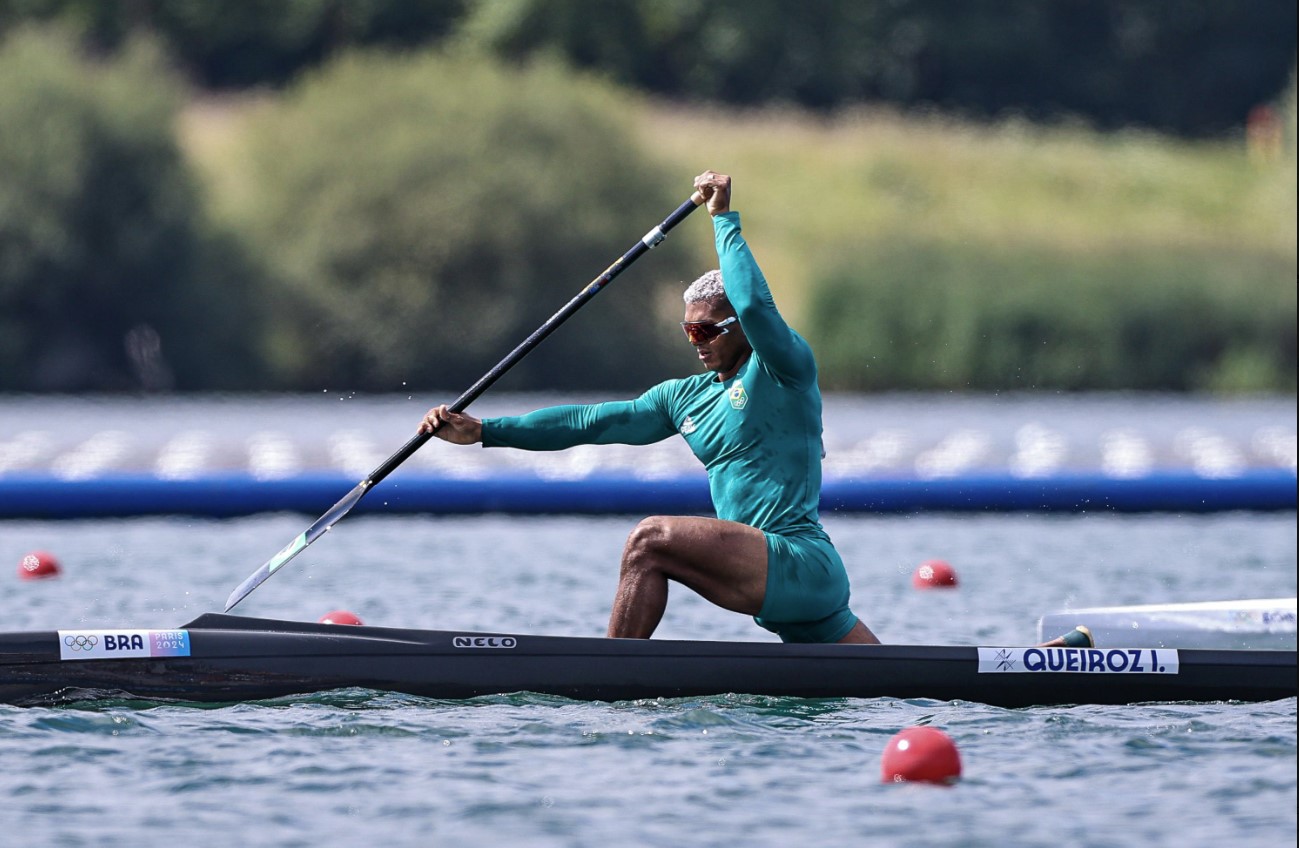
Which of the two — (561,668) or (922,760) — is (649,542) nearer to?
(561,668)

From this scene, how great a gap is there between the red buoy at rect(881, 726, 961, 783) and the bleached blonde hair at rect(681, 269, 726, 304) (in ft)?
5.23

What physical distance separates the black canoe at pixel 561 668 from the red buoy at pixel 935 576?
408 cm

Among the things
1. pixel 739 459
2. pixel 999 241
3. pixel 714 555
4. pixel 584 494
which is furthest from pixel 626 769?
pixel 999 241

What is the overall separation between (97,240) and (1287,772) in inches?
975

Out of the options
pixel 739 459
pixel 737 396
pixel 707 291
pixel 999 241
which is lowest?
pixel 739 459

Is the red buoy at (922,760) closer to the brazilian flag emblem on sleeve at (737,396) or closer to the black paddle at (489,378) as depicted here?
the brazilian flag emblem on sleeve at (737,396)

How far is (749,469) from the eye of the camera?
671 centimetres

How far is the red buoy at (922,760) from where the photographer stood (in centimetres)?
580

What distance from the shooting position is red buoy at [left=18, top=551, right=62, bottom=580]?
11.0 metres

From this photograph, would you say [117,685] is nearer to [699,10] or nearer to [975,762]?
[975,762]

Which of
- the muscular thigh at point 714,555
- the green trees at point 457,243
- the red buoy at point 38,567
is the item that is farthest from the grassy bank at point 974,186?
the muscular thigh at point 714,555

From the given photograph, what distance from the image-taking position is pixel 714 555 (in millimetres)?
6469

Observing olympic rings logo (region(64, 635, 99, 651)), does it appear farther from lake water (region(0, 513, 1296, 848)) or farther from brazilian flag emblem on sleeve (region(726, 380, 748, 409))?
brazilian flag emblem on sleeve (region(726, 380, 748, 409))

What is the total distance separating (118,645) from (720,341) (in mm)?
2151
